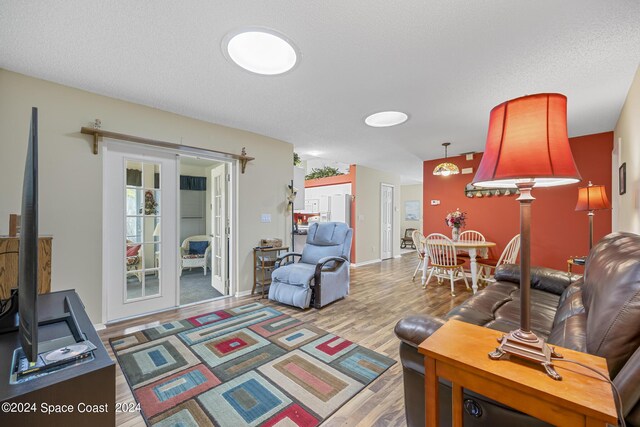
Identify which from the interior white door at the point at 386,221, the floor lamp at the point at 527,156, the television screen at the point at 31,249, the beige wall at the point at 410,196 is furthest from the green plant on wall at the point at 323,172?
the television screen at the point at 31,249

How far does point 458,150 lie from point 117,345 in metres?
5.57

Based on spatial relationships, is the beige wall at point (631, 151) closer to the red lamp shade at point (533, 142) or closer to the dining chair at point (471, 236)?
the dining chair at point (471, 236)

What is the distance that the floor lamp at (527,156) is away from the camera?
2.60 ft

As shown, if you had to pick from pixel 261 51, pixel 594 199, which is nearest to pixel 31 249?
pixel 261 51

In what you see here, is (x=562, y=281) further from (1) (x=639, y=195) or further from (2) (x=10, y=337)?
(2) (x=10, y=337)

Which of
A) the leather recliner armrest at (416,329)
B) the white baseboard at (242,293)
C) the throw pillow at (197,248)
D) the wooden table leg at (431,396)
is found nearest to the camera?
the wooden table leg at (431,396)

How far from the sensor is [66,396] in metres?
0.69

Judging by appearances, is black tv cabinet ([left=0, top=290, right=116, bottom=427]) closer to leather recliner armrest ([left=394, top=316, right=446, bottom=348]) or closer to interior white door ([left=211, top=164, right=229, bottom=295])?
leather recliner armrest ([left=394, top=316, right=446, bottom=348])

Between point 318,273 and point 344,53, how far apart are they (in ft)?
7.61

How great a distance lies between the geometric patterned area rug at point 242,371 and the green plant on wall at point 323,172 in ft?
15.9

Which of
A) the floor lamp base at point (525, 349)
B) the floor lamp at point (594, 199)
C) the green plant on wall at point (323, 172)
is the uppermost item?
the green plant on wall at point (323, 172)

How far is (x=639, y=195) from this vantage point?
2.20m

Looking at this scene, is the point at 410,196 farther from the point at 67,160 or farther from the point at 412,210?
the point at 67,160

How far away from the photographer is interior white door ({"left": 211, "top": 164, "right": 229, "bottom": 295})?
3.90 m
